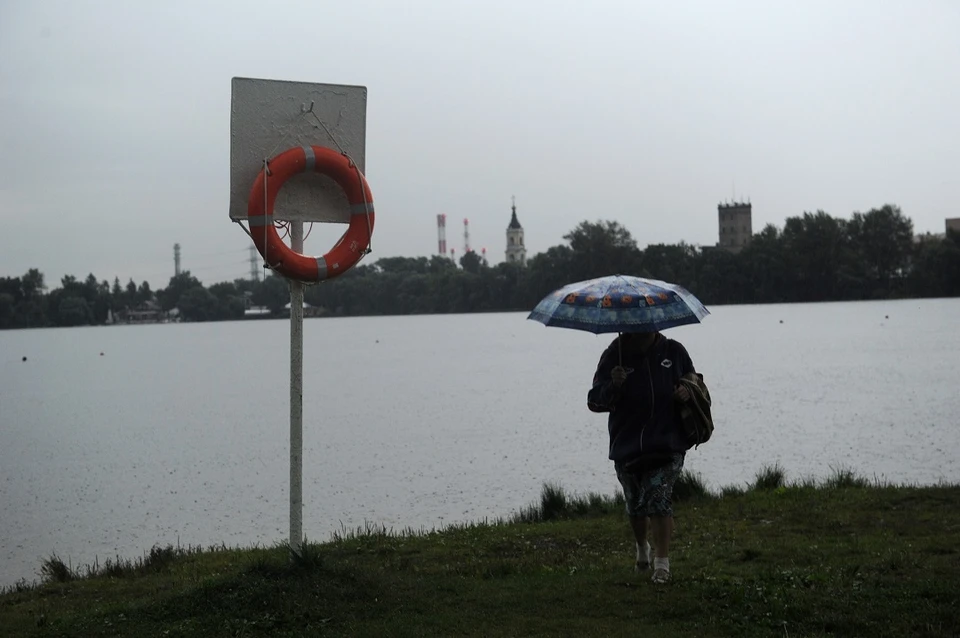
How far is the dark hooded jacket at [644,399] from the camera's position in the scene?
5355 mm

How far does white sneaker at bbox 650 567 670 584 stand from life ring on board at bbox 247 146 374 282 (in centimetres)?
238

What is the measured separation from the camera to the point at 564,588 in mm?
5449

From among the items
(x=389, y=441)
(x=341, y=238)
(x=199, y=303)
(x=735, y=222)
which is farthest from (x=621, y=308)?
(x=735, y=222)

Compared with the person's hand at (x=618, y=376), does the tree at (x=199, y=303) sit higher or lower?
higher

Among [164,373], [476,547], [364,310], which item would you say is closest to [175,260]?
[364,310]

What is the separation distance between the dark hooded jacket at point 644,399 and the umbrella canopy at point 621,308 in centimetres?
17

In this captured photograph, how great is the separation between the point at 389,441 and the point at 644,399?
14688 millimetres

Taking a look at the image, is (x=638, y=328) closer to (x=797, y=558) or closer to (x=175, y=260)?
(x=797, y=558)

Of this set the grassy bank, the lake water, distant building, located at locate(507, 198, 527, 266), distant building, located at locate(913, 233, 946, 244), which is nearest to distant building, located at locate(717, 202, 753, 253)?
distant building, located at locate(507, 198, 527, 266)

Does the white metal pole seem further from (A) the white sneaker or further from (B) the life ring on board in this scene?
(A) the white sneaker

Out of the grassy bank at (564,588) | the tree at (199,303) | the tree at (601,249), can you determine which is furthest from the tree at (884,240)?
the grassy bank at (564,588)

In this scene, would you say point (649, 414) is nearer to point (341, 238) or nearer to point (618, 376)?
point (618, 376)

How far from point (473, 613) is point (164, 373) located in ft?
144

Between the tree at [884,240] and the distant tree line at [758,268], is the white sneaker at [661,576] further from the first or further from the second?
the tree at [884,240]
